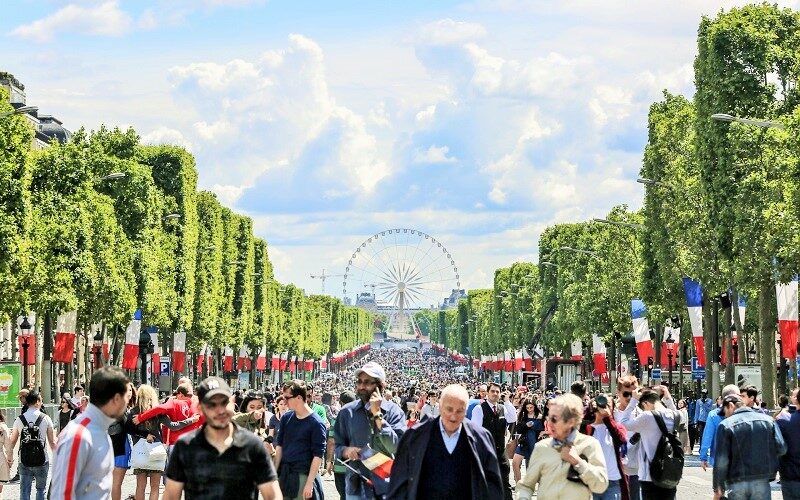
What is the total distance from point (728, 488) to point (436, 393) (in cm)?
2203

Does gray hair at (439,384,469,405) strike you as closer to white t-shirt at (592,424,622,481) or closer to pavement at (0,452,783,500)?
white t-shirt at (592,424,622,481)

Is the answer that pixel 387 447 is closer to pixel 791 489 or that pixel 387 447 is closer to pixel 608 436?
pixel 608 436

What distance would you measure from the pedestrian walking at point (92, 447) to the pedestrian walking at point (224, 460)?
910 mm

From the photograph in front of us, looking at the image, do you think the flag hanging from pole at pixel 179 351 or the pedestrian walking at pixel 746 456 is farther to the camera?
the flag hanging from pole at pixel 179 351

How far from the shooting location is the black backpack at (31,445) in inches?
997

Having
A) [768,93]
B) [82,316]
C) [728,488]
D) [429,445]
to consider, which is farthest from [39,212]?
[429,445]

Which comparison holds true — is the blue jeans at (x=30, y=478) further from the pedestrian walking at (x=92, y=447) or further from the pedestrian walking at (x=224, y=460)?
the pedestrian walking at (x=224, y=460)

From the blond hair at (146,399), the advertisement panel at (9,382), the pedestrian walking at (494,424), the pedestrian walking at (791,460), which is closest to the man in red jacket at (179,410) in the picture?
the blond hair at (146,399)

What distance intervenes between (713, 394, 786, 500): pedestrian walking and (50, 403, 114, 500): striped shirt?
9.34 metres

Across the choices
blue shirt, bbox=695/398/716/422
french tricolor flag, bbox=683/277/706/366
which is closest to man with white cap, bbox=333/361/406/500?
blue shirt, bbox=695/398/716/422

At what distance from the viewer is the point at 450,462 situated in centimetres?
1362

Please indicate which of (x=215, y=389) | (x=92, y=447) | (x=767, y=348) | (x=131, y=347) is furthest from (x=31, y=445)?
(x=131, y=347)

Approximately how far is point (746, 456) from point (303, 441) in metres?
4.85

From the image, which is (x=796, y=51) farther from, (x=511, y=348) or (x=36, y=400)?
(x=511, y=348)
